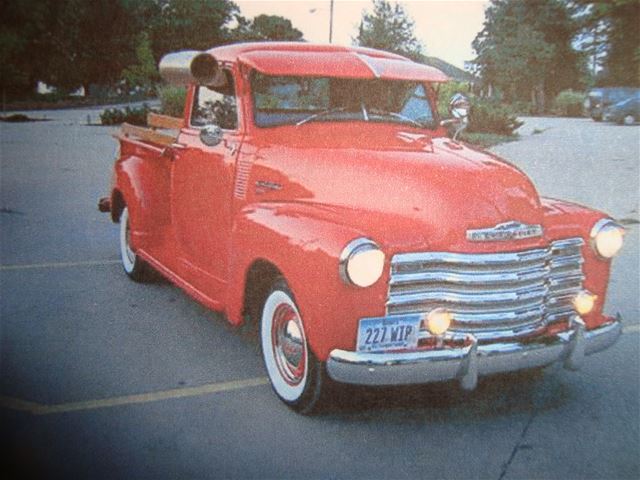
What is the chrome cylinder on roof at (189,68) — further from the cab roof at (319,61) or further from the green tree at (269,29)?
the green tree at (269,29)

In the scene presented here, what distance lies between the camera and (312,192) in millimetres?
3672

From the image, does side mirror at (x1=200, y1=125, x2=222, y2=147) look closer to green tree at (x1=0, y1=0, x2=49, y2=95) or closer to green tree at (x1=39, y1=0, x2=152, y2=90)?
green tree at (x1=39, y1=0, x2=152, y2=90)

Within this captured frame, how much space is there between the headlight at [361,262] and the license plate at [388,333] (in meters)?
0.16

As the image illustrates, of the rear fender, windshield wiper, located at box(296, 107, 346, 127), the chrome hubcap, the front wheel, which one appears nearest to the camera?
the front wheel

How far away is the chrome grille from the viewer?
10.4ft

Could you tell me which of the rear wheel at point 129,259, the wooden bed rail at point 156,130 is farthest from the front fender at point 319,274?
the rear wheel at point 129,259

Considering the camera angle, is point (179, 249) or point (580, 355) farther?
point (179, 249)

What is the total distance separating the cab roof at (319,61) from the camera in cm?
414

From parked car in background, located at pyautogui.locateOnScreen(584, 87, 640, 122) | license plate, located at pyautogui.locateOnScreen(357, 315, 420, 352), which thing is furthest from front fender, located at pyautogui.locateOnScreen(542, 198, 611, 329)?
parked car in background, located at pyautogui.locateOnScreen(584, 87, 640, 122)

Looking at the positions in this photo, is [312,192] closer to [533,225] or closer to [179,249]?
[533,225]

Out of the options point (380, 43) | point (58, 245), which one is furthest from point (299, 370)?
point (58, 245)

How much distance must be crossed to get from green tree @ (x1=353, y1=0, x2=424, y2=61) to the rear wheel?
2.03 metres

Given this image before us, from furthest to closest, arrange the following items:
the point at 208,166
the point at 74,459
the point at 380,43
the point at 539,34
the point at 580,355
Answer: the point at 539,34 < the point at 380,43 < the point at 208,166 < the point at 580,355 < the point at 74,459

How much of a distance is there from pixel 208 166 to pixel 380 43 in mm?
1714
